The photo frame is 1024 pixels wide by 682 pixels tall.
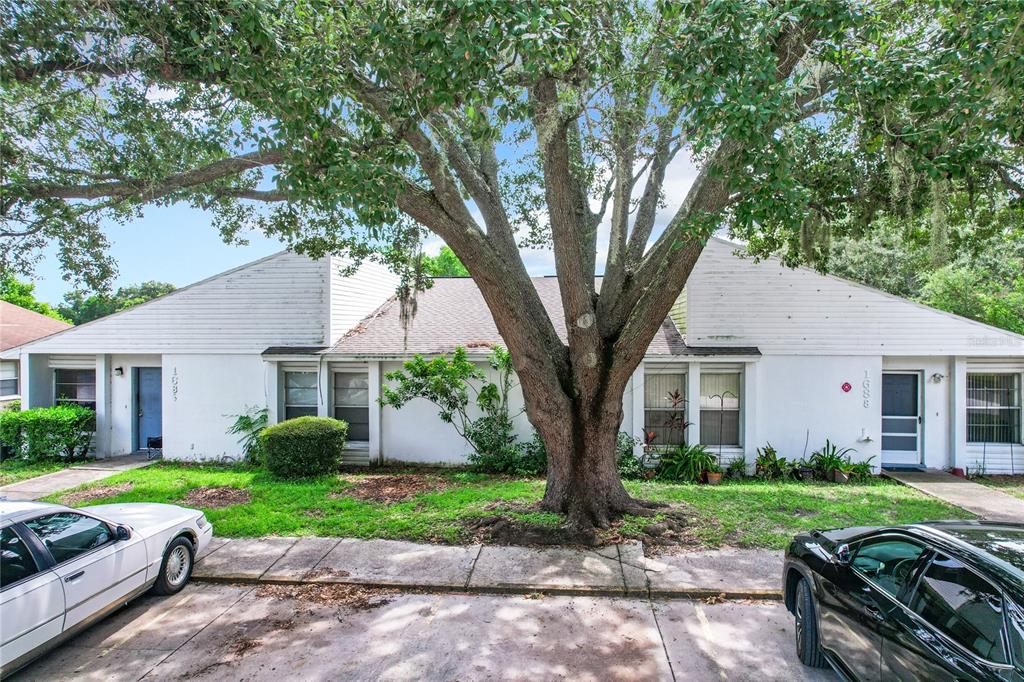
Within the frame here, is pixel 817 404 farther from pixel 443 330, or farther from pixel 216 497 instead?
pixel 216 497

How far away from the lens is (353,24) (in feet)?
19.5

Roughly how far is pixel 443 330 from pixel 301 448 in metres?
4.16

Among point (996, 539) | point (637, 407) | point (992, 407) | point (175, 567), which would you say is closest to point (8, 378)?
point (175, 567)

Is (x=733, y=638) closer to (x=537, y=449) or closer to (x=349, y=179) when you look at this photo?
(x=349, y=179)

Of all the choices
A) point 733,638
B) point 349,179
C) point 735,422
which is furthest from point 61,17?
point 735,422

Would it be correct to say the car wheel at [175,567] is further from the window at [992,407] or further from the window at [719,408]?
the window at [992,407]

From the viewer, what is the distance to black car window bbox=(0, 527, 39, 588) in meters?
4.23

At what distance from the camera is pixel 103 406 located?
42.0 feet

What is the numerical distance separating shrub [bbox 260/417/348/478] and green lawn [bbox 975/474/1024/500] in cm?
1246

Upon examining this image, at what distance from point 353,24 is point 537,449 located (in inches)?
315

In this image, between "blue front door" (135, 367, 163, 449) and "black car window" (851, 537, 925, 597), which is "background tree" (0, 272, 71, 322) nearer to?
"blue front door" (135, 367, 163, 449)

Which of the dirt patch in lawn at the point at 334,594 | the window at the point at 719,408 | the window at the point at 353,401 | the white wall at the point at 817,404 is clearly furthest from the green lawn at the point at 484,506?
the window at the point at 353,401

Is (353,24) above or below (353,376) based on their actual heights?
above

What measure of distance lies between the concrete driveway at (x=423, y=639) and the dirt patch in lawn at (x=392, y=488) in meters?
3.33
